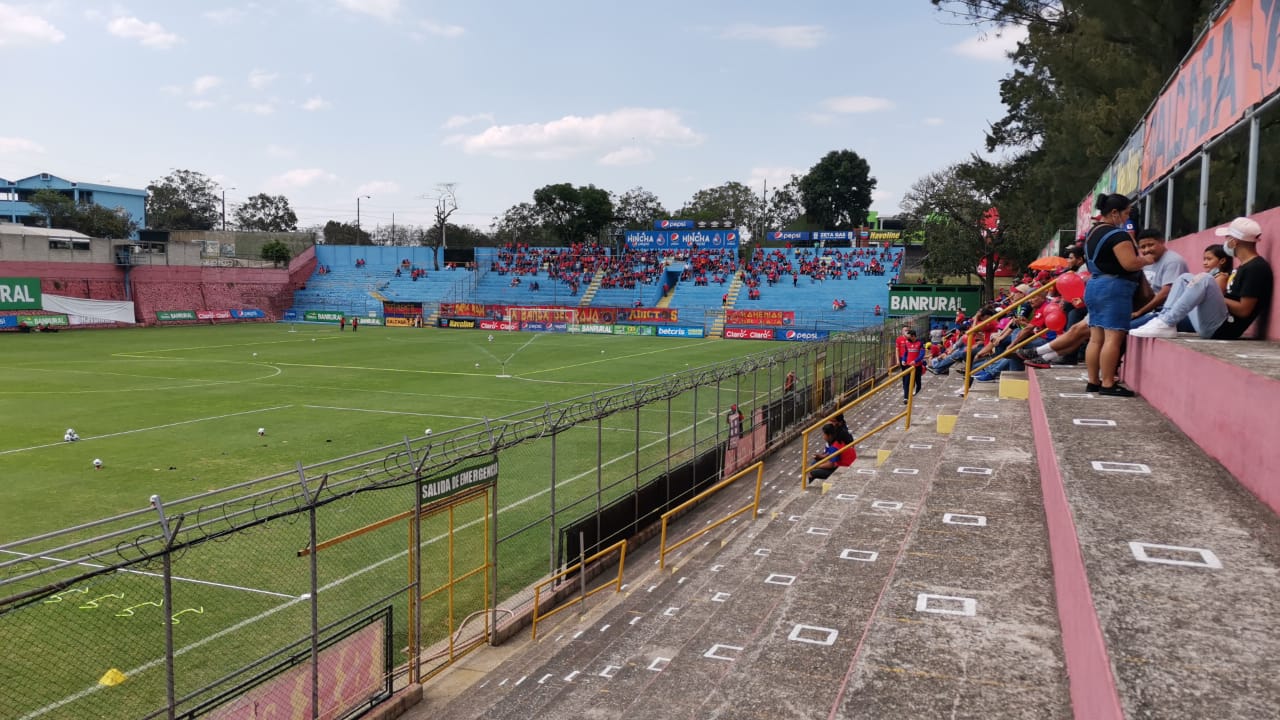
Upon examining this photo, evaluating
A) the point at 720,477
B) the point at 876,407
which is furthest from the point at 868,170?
the point at 720,477

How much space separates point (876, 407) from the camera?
28062mm

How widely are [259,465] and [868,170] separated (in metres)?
119

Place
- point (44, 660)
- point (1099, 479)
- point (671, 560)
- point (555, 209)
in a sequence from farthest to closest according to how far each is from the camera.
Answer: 1. point (555, 209)
2. point (671, 560)
3. point (44, 660)
4. point (1099, 479)

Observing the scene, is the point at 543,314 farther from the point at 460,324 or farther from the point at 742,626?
the point at 742,626

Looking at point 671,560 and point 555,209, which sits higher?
point 555,209

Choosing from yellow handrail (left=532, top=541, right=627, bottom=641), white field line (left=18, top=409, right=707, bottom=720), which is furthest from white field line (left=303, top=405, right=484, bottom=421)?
yellow handrail (left=532, top=541, right=627, bottom=641)

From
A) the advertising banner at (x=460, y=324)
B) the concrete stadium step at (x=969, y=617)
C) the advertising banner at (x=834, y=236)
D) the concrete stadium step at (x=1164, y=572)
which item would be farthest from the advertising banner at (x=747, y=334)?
the concrete stadium step at (x=1164, y=572)

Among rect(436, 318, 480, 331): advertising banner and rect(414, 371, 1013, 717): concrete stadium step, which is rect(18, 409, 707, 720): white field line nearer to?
rect(414, 371, 1013, 717): concrete stadium step

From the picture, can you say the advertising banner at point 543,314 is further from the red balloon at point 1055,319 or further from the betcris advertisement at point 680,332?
the red balloon at point 1055,319

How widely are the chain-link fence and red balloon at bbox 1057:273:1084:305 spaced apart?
7.03 m

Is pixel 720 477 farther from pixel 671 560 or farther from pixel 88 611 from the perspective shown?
pixel 88 611

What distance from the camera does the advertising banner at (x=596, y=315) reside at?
2726 inches

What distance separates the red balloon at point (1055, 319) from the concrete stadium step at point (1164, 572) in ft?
16.2

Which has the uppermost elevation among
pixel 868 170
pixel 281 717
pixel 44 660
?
pixel 868 170
